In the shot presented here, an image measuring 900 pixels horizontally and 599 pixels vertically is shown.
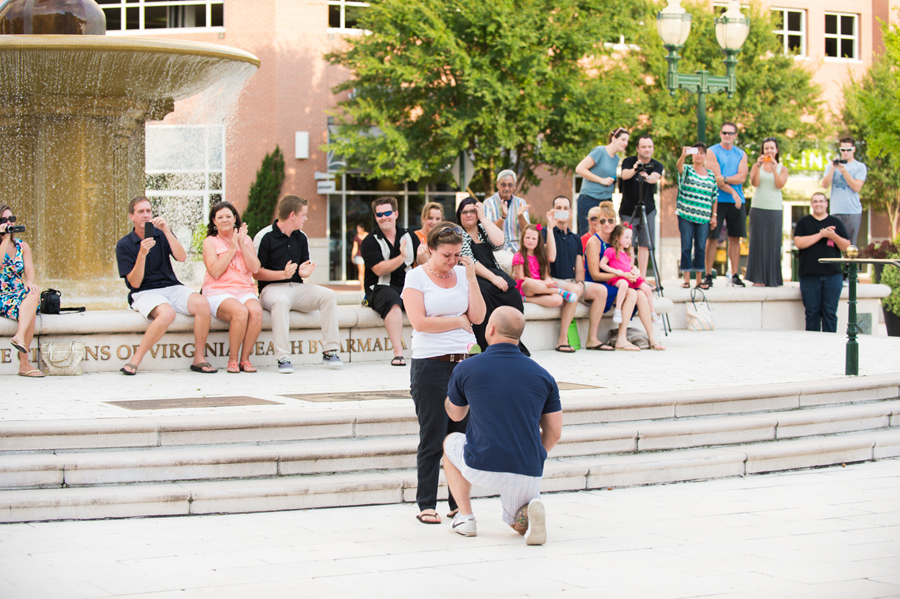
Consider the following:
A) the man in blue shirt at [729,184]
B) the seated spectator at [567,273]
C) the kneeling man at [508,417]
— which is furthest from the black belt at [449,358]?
the man in blue shirt at [729,184]

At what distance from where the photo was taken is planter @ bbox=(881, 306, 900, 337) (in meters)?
17.3

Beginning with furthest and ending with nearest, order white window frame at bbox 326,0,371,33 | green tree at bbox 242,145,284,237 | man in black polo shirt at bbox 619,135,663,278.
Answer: white window frame at bbox 326,0,371,33
green tree at bbox 242,145,284,237
man in black polo shirt at bbox 619,135,663,278

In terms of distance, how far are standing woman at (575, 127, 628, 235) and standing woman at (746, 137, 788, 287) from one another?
2.49m

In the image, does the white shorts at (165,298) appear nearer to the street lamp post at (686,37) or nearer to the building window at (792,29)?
the street lamp post at (686,37)

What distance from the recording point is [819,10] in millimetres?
39406

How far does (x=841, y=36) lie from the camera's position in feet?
131

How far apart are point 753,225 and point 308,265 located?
777 cm

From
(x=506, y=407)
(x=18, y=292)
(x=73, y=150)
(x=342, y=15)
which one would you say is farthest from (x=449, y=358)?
(x=342, y=15)

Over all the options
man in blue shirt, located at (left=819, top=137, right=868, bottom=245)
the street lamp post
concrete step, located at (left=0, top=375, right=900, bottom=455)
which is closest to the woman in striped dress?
the street lamp post

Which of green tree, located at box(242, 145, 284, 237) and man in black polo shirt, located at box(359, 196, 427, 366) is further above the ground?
green tree, located at box(242, 145, 284, 237)

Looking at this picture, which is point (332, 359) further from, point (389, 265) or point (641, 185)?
point (641, 185)

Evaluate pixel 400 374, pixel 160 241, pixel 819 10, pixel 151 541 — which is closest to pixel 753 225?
pixel 400 374

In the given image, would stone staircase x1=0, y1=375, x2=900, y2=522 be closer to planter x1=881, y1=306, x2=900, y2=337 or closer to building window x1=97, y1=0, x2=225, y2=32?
planter x1=881, y1=306, x2=900, y2=337

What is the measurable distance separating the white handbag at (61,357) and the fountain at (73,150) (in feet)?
Answer: 6.86
